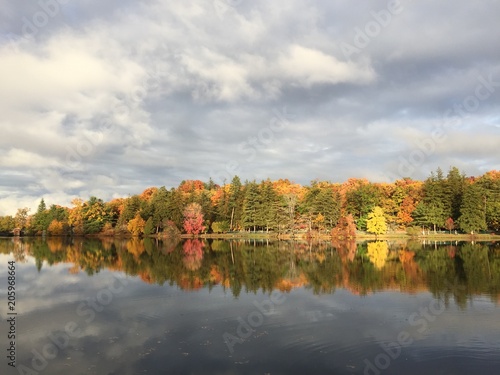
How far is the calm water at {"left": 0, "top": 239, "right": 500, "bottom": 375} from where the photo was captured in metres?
10.9

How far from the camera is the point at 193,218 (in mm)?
77375

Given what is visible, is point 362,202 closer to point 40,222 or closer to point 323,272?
point 323,272

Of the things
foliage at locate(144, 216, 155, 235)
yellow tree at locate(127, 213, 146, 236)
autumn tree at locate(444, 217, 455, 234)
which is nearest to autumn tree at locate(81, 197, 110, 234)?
yellow tree at locate(127, 213, 146, 236)

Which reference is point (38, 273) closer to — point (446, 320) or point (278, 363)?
point (278, 363)

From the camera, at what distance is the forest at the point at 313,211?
6444cm

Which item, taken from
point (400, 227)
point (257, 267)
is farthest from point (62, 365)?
point (400, 227)

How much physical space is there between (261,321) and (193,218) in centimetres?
6350

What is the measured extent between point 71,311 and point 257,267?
1543 centimetres

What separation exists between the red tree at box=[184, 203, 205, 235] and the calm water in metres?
48.7

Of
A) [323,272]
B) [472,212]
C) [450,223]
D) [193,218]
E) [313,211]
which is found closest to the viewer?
[323,272]

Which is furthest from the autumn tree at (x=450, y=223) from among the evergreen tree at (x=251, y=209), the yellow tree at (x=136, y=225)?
the yellow tree at (x=136, y=225)

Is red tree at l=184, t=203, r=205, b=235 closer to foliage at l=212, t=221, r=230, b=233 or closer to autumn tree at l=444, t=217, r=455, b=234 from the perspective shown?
foliage at l=212, t=221, r=230, b=233

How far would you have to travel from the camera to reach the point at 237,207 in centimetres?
8006


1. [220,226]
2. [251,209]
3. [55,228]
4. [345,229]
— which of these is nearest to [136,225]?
[220,226]
